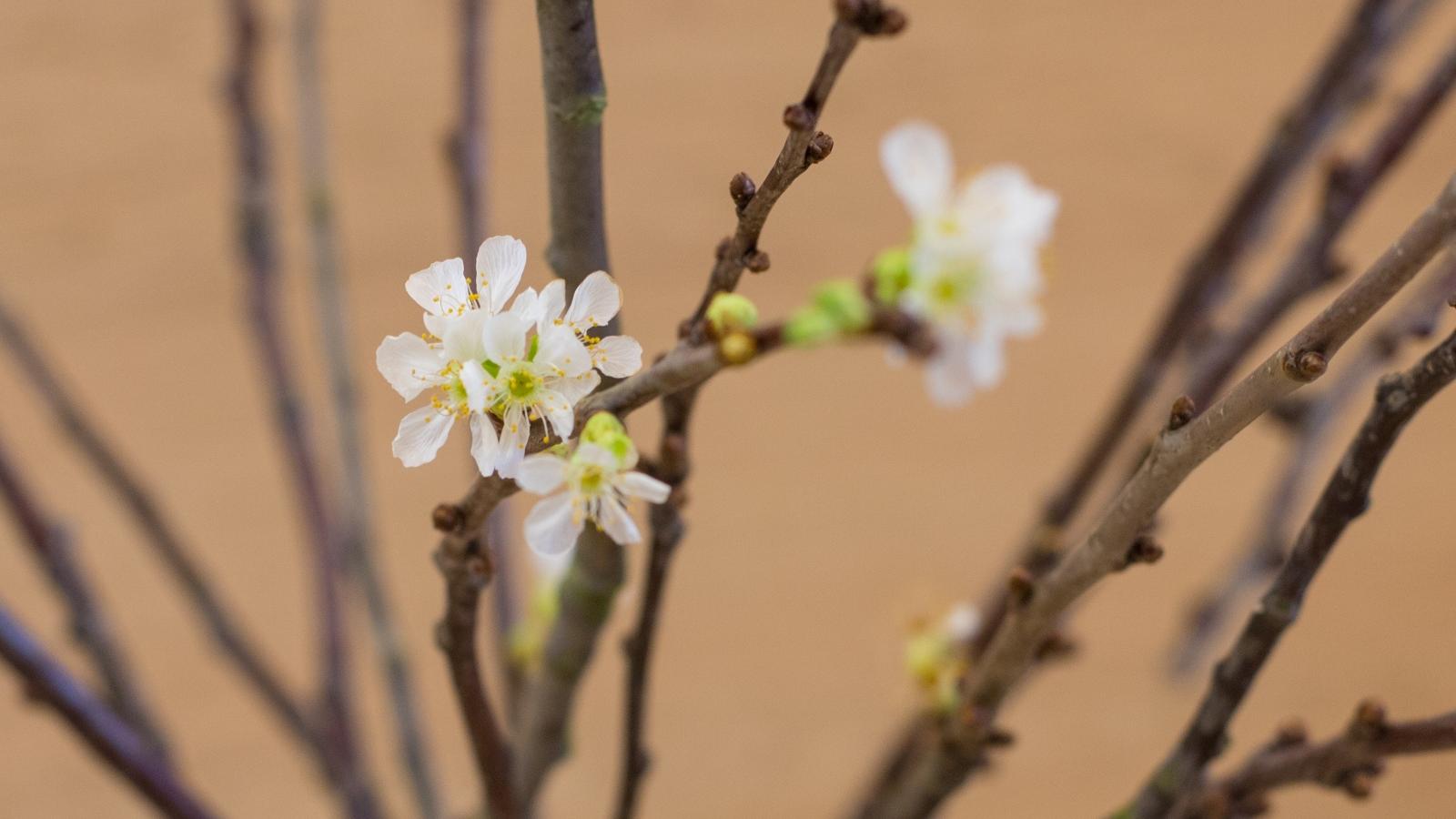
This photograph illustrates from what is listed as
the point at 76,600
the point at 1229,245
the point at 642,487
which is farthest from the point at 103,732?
the point at 1229,245

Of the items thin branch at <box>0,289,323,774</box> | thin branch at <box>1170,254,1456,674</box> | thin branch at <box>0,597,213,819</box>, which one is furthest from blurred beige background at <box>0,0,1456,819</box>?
thin branch at <box>0,597,213,819</box>

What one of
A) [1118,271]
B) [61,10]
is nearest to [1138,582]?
[1118,271]

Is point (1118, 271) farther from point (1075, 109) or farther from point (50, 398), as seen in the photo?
point (50, 398)

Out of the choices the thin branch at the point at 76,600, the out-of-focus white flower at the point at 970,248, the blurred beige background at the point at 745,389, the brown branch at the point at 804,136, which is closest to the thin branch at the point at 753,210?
the brown branch at the point at 804,136

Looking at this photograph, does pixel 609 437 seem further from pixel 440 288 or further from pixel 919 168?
pixel 919 168

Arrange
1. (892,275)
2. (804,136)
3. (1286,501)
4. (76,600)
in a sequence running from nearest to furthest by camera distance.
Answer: (804,136) → (892,275) → (76,600) → (1286,501)

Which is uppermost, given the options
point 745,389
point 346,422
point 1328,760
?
point 745,389

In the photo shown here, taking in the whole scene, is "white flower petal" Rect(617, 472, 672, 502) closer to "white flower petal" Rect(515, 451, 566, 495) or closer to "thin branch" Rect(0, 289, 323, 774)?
"white flower petal" Rect(515, 451, 566, 495)
